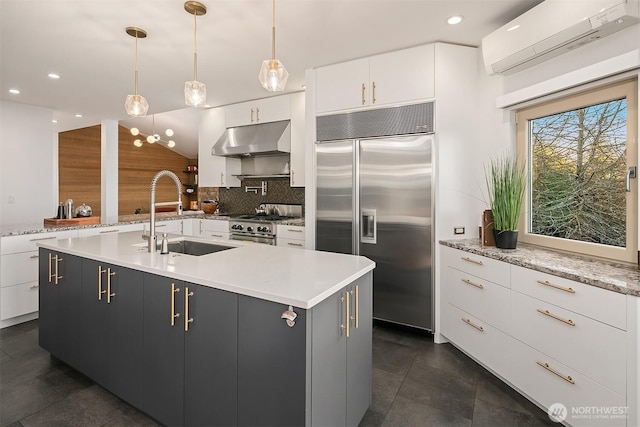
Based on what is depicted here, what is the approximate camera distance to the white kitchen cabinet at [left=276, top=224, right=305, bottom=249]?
3.91 m

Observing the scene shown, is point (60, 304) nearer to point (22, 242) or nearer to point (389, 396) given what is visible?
point (22, 242)

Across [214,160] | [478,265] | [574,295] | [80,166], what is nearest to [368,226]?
[478,265]

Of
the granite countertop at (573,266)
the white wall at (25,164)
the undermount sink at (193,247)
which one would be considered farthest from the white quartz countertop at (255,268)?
the white wall at (25,164)

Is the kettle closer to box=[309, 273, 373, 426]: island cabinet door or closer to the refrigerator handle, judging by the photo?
the refrigerator handle

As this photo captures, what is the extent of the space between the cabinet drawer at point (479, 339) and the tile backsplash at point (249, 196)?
256 cm

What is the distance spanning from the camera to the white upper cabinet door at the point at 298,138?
4273 mm

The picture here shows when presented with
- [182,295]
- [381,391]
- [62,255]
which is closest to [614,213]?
[381,391]

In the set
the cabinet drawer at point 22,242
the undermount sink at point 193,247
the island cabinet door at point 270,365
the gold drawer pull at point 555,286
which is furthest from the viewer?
the cabinet drawer at point 22,242

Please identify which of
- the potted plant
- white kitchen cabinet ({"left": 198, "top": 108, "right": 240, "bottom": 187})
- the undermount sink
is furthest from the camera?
white kitchen cabinet ({"left": 198, "top": 108, "right": 240, "bottom": 187})

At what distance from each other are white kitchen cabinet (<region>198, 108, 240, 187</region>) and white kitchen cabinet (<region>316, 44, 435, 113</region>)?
2216 mm

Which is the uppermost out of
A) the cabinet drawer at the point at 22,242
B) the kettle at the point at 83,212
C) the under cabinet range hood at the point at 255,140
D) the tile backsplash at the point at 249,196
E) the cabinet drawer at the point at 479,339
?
the under cabinet range hood at the point at 255,140

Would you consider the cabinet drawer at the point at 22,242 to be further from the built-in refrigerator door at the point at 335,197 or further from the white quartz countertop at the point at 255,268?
the built-in refrigerator door at the point at 335,197

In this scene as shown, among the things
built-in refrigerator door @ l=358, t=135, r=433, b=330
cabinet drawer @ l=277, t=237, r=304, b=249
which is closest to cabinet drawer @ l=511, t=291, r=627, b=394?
built-in refrigerator door @ l=358, t=135, r=433, b=330

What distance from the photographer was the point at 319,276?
1.54m
